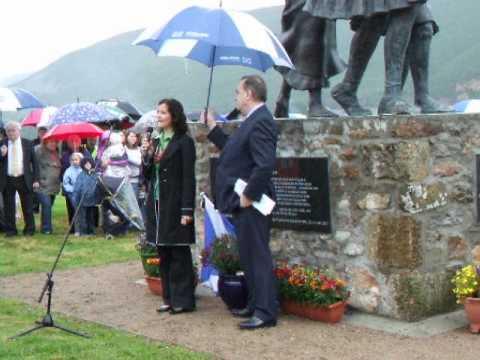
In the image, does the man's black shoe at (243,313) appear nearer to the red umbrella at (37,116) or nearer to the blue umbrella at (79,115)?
the blue umbrella at (79,115)

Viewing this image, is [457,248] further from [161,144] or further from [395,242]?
[161,144]

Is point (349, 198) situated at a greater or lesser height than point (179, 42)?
lesser

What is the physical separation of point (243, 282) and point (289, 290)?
39cm

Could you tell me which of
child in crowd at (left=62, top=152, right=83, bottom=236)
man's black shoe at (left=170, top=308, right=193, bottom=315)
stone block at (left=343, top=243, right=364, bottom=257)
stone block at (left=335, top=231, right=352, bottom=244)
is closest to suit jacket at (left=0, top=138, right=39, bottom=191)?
child in crowd at (left=62, top=152, right=83, bottom=236)

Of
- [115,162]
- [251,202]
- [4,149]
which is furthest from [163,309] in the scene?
[4,149]

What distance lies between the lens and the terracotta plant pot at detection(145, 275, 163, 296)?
800 cm

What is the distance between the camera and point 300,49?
26.2ft

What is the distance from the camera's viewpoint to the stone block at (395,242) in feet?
21.5

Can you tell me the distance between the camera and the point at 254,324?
6477mm

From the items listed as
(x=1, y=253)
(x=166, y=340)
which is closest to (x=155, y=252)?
(x=166, y=340)

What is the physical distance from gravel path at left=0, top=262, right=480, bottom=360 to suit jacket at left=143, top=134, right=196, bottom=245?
2.39ft

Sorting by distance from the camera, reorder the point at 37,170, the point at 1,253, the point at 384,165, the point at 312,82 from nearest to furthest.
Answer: the point at 384,165 < the point at 312,82 < the point at 1,253 < the point at 37,170

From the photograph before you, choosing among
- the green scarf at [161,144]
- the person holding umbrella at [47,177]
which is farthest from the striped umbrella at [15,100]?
the green scarf at [161,144]

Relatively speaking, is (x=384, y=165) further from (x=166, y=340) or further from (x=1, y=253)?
(x=1, y=253)
